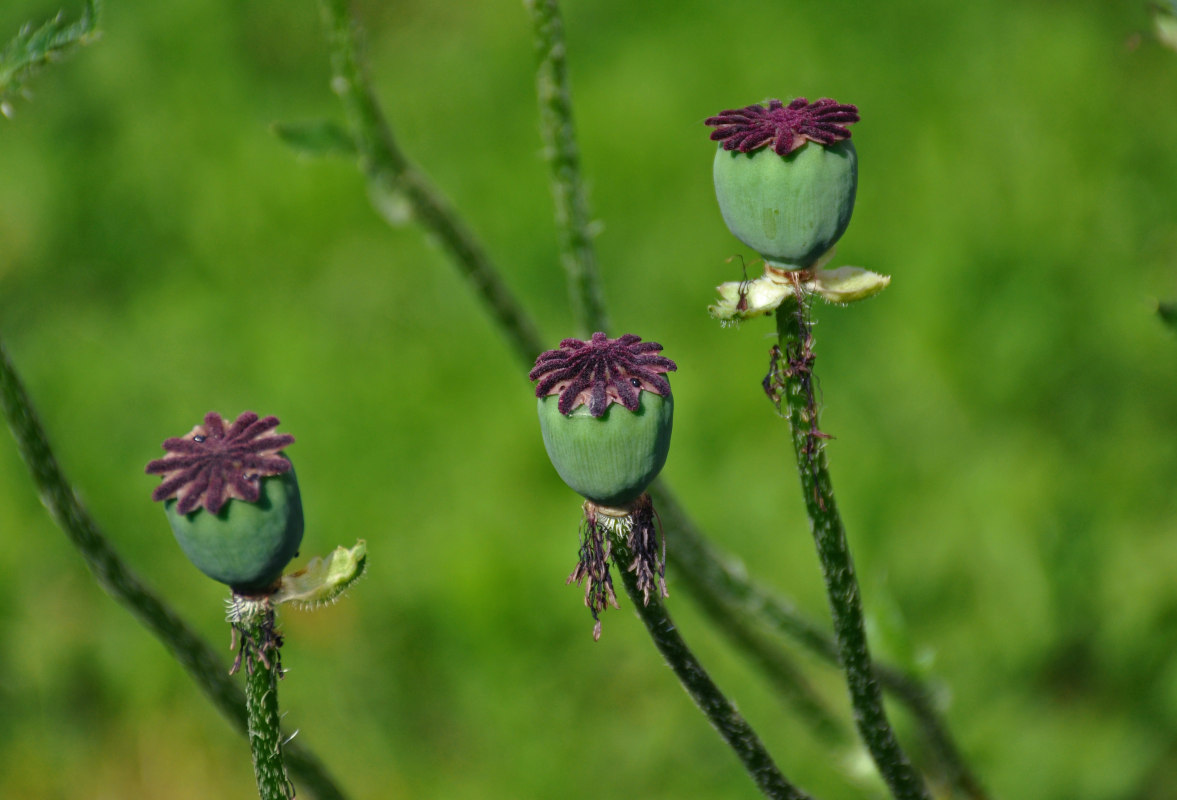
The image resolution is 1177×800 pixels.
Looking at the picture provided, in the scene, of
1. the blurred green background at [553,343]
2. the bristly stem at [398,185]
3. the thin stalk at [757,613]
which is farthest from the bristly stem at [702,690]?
the bristly stem at [398,185]

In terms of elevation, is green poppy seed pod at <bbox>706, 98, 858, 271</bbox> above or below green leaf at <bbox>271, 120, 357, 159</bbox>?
below

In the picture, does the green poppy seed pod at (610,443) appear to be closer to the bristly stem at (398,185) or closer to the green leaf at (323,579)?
the green leaf at (323,579)

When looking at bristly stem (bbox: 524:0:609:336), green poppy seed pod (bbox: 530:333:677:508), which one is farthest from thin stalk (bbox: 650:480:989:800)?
green poppy seed pod (bbox: 530:333:677:508)

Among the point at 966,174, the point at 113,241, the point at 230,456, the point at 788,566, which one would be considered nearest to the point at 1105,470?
the point at 788,566

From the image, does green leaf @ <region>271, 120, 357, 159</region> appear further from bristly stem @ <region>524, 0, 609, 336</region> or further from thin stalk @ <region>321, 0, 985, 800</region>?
bristly stem @ <region>524, 0, 609, 336</region>

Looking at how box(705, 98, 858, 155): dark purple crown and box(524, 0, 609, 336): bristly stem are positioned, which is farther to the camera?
box(524, 0, 609, 336): bristly stem

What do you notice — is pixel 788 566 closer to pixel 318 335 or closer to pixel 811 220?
pixel 318 335

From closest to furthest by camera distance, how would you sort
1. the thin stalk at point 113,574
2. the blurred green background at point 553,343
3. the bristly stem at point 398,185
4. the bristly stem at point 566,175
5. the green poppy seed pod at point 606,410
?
the green poppy seed pod at point 606,410 → the thin stalk at point 113,574 → the bristly stem at point 566,175 → the bristly stem at point 398,185 → the blurred green background at point 553,343
